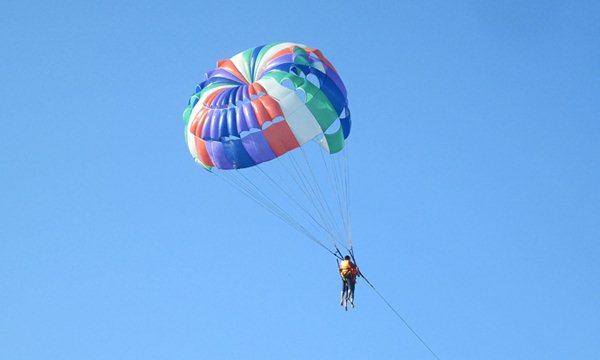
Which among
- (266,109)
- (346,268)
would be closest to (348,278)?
(346,268)

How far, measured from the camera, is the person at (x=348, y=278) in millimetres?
24531

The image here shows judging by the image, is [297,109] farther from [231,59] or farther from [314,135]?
[231,59]

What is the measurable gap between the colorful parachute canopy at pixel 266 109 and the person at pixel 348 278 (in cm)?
310

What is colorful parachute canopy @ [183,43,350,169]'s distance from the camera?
80.9 feet

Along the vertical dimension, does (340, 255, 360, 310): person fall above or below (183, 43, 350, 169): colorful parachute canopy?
below

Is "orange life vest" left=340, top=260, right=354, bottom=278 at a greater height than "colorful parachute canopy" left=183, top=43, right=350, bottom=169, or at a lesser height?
lesser

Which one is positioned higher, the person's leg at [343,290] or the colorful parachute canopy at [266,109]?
the colorful parachute canopy at [266,109]

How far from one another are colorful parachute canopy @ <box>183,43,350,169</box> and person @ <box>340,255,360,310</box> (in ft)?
10.2

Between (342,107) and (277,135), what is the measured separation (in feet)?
5.98

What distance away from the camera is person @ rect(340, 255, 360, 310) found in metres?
24.5

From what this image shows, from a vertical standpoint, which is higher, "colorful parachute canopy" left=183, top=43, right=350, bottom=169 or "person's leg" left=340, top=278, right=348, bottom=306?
"colorful parachute canopy" left=183, top=43, right=350, bottom=169

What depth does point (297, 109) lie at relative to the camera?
24.9 m

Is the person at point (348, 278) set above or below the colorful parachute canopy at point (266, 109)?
below

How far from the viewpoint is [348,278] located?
2455 cm
